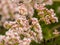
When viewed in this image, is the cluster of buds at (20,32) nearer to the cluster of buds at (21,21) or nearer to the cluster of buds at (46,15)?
the cluster of buds at (21,21)

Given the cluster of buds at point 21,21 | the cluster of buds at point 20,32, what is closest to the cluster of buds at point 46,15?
the cluster of buds at point 21,21

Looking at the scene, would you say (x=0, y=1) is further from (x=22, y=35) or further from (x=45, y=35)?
(x=45, y=35)

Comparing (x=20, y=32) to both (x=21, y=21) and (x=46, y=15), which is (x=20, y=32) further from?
(x=46, y=15)

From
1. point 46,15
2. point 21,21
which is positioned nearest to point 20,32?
point 21,21

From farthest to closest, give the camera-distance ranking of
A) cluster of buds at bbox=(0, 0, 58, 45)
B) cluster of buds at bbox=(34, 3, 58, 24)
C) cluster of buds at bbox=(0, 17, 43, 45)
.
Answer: cluster of buds at bbox=(34, 3, 58, 24)
cluster of buds at bbox=(0, 17, 43, 45)
cluster of buds at bbox=(0, 0, 58, 45)

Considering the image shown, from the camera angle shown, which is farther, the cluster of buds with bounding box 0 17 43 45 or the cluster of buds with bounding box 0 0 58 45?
the cluster of buds with bounding box 0 17 43 45

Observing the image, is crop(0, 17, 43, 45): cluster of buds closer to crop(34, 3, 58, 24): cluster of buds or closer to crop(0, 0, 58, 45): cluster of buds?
crop(0, 0, 58, 45): cluster of buds

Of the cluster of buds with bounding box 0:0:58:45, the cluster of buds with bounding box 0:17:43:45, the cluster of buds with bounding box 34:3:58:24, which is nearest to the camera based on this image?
the cluster of buds with bounding box 0:0:58:45

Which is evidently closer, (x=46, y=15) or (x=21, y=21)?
(x=21, y=21)

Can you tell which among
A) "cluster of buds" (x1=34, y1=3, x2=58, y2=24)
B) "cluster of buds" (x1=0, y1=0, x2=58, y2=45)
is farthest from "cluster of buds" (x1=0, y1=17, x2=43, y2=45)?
"cluster of buds" (x1=34, y1=3, x2=58, y2=24)
